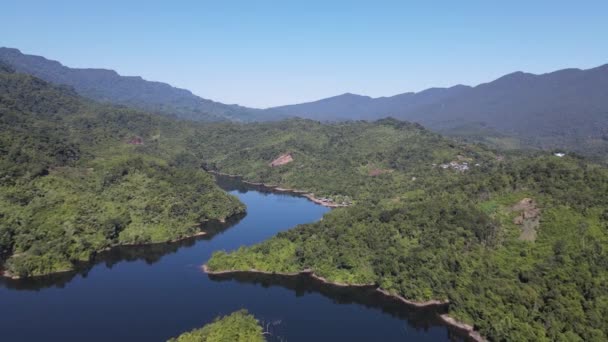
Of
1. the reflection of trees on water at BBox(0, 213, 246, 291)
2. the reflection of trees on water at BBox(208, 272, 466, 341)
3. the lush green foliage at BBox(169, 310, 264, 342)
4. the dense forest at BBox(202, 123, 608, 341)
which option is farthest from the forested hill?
the lush green foliage at BBox(169, 310, 264, 342)

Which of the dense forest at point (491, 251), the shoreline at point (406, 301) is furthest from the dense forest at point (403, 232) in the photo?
the shoreline at point (406, 301)

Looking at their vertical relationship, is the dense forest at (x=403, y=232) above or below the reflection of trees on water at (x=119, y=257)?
above

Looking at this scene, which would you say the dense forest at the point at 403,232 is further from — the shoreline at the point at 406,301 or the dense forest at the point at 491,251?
the shoreline at the point at 406,301

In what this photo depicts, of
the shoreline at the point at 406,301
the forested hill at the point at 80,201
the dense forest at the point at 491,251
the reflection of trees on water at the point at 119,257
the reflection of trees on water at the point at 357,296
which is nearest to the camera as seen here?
the dense forest at the point at 491,251

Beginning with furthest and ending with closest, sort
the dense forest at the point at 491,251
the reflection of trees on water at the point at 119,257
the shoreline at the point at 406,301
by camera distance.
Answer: the reflection of trees on water at the point at 119,257 → the shoreline at the point at 406,301 → the dense forest at the point at 491,251

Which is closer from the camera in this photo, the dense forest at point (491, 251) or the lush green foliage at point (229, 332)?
the lush green foliage at point (229, 332)

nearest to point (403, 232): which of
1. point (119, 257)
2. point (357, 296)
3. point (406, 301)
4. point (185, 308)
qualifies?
point (406, 301)
